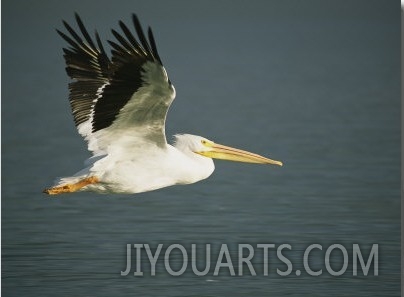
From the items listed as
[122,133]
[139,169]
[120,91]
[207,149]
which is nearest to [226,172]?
[207,149]

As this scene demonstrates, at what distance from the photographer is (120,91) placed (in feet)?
24.0

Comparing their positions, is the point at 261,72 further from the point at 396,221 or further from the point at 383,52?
the point at 396,221

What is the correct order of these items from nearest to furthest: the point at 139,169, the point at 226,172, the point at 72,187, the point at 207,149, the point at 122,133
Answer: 1. the point at 72,187
2. the point at 122,133
3. the point at 139,169
4. the point at 207,149
5. the point at 226,172

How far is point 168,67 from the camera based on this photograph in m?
26.2

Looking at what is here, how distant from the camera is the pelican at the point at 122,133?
24.1 feet

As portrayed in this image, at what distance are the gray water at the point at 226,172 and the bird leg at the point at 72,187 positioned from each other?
1.01m

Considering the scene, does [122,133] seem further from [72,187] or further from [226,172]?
[226,172]

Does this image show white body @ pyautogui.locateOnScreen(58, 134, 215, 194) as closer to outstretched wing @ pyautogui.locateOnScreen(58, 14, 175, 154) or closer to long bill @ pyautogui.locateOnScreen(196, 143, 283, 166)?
outstretched wing @ pyautogui.locateOnScreen(58, 14, 175, 154)

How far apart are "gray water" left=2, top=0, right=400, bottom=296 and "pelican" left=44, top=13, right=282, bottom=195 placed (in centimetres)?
100

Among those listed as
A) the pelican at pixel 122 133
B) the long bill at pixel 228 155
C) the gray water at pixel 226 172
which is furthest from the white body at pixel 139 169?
the gray water at pixel 226 172

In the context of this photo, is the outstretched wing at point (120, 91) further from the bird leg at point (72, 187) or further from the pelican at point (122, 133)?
the bird leg at point (72, 187)

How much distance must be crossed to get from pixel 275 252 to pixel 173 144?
167cm

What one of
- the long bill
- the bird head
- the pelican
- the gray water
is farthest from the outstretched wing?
the gray water

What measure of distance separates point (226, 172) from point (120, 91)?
6.62 meters
